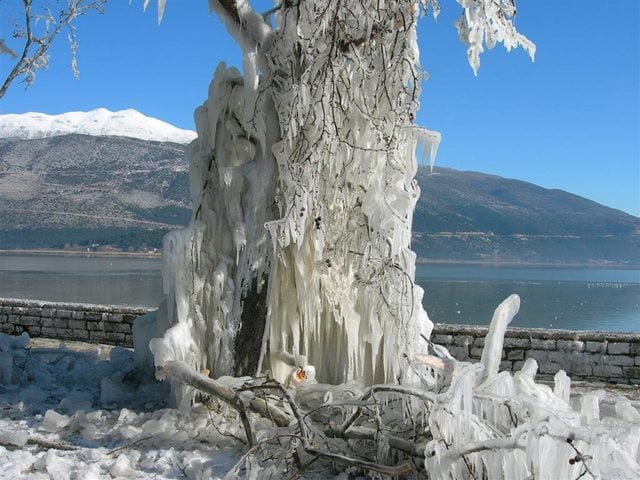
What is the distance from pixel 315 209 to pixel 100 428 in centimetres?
244

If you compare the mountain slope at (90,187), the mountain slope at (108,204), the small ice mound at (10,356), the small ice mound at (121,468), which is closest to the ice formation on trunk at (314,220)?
the small ice mound at (121,468)

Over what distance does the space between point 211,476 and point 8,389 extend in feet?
10.5

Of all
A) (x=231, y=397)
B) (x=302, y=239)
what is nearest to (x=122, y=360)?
(x=231, y=397)

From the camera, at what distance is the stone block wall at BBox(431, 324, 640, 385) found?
8.60m

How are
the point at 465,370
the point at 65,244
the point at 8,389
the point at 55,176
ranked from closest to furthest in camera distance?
1. the point at 465,370
2. the point at 8,389
3. the point at 65,244
4. the point at 55,176

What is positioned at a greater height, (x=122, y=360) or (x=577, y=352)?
(x=577, y=352)

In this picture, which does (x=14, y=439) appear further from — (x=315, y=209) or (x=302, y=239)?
(x=315, y=209)

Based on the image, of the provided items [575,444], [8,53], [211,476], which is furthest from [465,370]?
[8,53]

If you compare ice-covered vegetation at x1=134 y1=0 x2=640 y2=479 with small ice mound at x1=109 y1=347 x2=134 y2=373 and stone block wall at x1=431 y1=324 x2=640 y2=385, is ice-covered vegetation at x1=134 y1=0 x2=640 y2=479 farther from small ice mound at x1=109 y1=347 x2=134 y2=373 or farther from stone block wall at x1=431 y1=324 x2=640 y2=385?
stone block wall at x1=431 y1=324 x2=640 y2=385

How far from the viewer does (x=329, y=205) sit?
19.6ft

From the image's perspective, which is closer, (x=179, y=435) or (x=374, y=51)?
(x=179, y=435)

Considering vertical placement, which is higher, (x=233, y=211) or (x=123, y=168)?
(x=123, y=168)

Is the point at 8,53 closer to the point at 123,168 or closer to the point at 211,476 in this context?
the point at 211,476

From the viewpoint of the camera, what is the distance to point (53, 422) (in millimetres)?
5523
